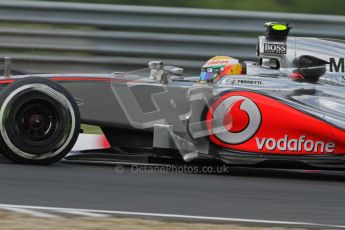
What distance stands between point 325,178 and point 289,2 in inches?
182

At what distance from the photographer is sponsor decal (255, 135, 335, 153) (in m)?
6.05

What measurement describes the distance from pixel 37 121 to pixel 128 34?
337 cm

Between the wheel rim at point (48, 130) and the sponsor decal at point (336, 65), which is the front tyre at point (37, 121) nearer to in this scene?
the wheel rim at point (48, 130)

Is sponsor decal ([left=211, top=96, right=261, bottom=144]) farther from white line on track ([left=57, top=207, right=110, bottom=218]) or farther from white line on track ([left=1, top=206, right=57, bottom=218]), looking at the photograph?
white line on track ([left=1, top=206, right=57, bottom=218])

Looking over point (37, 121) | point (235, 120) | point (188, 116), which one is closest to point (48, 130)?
point (37, 121)

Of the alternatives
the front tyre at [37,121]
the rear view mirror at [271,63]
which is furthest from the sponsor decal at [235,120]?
the front tyre at [37,121]

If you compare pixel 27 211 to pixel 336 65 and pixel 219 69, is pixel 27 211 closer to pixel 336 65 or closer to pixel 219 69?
pixel 219 69

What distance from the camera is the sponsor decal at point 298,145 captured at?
19.9 ft

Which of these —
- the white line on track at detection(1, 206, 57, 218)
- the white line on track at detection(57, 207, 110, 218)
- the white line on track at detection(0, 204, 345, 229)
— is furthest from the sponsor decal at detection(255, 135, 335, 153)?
the white line on track at detection(1, 206, 57, 218)

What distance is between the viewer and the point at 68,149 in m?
6.07

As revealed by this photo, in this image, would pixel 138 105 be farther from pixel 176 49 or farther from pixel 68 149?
pixel 176 49

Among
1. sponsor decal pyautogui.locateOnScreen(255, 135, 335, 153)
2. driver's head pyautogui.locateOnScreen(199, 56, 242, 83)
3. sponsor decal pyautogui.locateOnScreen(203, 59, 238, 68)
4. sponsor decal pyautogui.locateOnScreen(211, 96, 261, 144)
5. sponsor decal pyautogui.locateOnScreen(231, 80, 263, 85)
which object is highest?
sponsor decal pyautogui.locateOnScreen(203, 59, 238, 68)

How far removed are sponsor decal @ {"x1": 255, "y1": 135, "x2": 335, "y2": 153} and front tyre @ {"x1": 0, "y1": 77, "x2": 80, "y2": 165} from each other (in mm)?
1498

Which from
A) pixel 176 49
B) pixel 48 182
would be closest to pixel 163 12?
pixel 176 49
